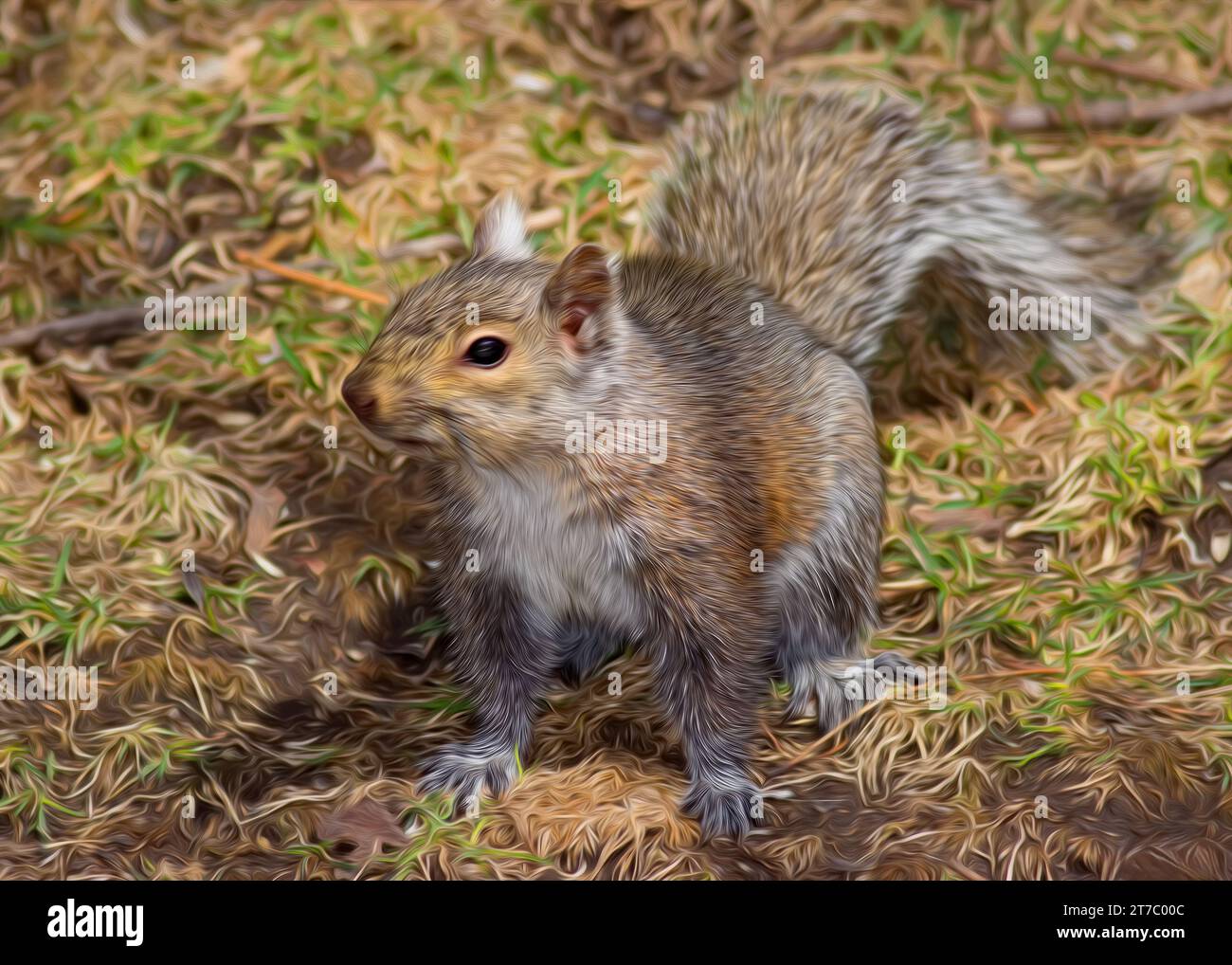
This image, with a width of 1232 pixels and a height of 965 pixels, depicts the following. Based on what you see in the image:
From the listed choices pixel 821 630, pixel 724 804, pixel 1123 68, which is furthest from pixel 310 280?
pixel 1123 68

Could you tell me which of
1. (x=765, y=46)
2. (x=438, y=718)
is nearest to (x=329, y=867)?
(x=438, y=718)

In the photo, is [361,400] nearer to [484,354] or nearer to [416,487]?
[484,354]

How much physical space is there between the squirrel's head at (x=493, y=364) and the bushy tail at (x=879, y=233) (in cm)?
105

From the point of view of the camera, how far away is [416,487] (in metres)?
4.88

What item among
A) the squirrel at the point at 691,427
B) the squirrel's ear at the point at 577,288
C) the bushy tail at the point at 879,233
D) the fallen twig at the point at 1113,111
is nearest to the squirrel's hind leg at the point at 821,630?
the squirrel at the point at 691,427

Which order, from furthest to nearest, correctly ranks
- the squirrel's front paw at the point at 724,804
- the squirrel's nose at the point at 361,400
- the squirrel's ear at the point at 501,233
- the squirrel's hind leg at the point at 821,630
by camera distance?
the squirrel's hind leg at the point at 821,630
the squirrel's ear at the point at 501,233
the squirrel's front paw at the point at 724,804
the squirrel's nose at the point at 361,400

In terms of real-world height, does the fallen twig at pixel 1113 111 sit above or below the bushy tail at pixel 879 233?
above

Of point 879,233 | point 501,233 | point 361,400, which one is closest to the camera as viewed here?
point 361,400

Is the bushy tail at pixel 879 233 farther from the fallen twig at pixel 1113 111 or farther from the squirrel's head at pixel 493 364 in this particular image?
the squirrel's head at pixel 493 364

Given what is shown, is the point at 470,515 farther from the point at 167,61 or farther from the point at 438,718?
the point at 167,61

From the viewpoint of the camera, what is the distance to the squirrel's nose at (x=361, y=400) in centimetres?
374

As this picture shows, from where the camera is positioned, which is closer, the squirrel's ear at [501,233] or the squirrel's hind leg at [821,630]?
the squirrel's ear at [501,233]

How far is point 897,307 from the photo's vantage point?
15.9 feet

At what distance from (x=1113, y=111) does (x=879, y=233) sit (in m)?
1.48
